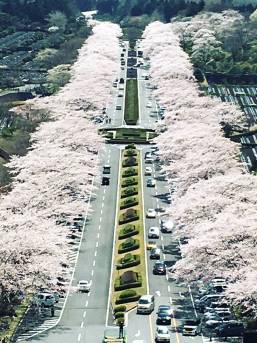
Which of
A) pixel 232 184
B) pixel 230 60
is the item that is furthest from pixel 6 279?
pixel 230 60

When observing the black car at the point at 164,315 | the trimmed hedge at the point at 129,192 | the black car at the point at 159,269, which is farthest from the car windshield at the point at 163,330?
the trimmed hedge at the point at 129,192

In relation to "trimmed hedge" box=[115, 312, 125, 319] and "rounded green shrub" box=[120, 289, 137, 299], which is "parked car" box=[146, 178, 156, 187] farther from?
"trimmed hedge" box=[115, 312, 125, 319]

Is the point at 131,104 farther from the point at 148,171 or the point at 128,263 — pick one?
the point at 128,263

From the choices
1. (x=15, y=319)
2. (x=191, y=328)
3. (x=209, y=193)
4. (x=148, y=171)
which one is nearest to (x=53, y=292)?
(x=15, y=319)

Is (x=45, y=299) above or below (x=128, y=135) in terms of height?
below

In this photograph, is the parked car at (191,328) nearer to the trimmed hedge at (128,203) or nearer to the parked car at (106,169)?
the trimmed hedge at (128,203)

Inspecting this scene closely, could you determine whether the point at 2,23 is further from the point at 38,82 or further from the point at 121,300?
the point at 121,300

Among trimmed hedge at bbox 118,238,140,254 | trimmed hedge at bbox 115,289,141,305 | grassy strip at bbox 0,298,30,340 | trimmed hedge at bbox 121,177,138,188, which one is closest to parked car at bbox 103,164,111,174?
trimmed hedge at bbox 121,177,138,188

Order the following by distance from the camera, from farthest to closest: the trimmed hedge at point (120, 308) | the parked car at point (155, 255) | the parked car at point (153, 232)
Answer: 1. the parked car at point (153, 232)
2. the parked car at point (155, 255)
3. the trimmed hedge at point (120, 308)
